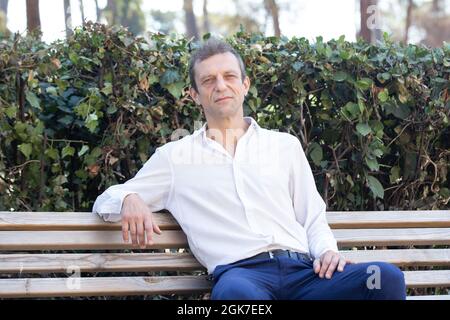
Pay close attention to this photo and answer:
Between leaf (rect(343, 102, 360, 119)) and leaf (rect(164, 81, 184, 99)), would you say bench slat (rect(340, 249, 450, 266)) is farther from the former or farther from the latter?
leaf (rect(164, 81, 184, 99))

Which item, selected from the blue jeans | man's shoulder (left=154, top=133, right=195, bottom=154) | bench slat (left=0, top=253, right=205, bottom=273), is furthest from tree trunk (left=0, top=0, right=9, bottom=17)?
the blue jeans

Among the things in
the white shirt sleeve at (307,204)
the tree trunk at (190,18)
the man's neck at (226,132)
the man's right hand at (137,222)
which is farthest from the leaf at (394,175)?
the tree trunk at (190,18)

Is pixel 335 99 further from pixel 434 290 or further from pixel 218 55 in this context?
pixel 434 290

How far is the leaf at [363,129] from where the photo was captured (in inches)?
151

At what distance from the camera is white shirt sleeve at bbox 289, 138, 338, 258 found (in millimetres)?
3224

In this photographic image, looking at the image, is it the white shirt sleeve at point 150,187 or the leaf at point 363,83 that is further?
the leaf at point 363,83

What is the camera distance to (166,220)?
3.34 meters

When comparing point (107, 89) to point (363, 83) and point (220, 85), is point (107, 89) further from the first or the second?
point (363, 83)

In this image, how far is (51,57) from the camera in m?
3.69

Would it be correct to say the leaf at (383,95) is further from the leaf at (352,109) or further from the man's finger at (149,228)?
the man's finger at (149,228)

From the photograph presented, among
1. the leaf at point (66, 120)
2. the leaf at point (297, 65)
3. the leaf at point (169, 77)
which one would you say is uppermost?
the leaf at point (297, 65)

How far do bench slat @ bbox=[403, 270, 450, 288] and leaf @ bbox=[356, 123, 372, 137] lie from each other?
78cm

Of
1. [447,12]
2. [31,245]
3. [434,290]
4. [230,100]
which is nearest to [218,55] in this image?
[230,100]
